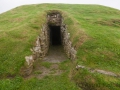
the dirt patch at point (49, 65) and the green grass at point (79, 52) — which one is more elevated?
the green grass at point (79, 52)

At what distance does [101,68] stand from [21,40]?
11.1m

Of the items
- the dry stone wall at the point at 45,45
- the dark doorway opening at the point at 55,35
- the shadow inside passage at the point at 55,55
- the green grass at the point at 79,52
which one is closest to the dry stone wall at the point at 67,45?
the dry stone wall at the point at 45,45

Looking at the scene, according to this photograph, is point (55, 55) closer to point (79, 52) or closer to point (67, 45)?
point (67, 45)

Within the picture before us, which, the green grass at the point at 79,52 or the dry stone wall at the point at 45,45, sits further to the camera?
the dry stone wall at the point at 45,45

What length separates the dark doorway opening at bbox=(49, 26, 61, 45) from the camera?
104 ft

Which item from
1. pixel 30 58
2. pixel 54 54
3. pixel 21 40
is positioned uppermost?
pixel 21 40

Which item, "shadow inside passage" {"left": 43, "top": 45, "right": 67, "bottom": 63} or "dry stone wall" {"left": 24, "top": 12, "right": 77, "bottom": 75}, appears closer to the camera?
"dry stone wall" {"left": 24, "top": 12, "right": 77, "bottom": 75}

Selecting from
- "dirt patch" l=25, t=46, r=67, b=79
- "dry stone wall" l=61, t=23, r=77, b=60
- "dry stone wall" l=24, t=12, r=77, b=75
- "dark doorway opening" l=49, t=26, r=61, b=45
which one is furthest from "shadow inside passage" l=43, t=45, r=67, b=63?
"dark doorway opening" l=49, t=26, r=61, b=45

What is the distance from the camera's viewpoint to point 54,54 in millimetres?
25812

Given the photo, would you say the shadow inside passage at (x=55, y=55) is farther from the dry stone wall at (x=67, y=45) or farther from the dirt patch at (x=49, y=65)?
the dry stone wall at (x=67, y=45)

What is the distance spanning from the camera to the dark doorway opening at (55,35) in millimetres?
31703

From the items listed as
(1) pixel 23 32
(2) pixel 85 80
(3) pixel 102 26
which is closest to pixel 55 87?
(2) pixel 85 80

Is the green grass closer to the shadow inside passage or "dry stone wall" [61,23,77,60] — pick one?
"dry stone wall" [61,23,77,60]

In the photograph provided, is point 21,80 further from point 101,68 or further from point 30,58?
point 101,68
